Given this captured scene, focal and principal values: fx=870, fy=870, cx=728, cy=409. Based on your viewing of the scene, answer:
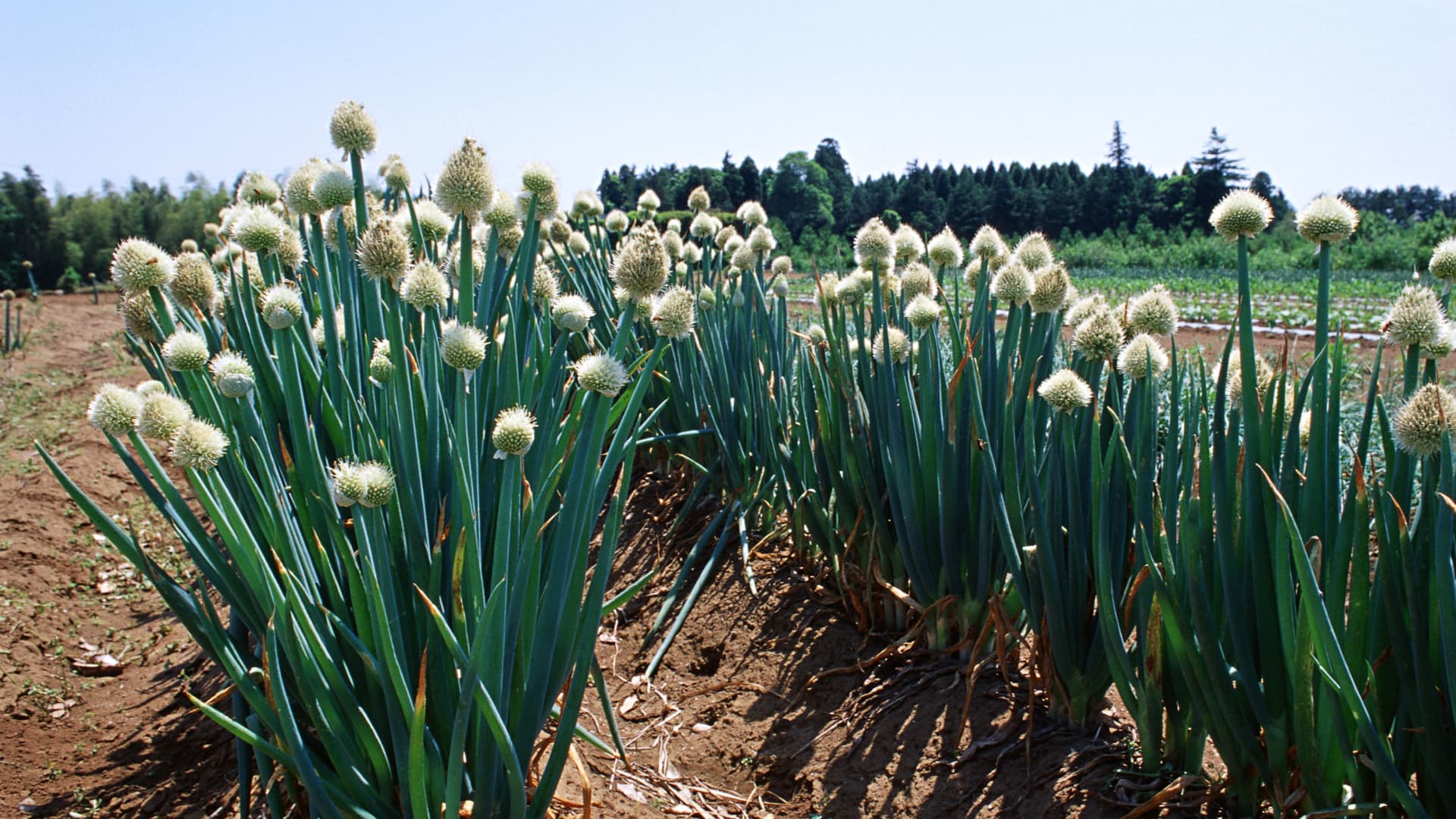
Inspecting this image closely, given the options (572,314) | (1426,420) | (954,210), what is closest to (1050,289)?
(1426,420)

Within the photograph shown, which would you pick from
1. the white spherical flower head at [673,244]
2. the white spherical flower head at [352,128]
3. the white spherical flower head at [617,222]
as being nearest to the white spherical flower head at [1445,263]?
the white spherical flower head at [352,128]

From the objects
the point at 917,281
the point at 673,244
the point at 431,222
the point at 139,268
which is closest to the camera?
the point at 139,268

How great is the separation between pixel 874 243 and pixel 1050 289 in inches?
26.5

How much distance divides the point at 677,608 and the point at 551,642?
168cm

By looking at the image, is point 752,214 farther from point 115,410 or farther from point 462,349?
point 115,410

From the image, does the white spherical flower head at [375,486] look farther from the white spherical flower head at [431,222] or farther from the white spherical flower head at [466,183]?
the white spherical flower head at [431,222]

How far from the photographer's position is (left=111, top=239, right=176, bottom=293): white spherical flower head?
1667 mm

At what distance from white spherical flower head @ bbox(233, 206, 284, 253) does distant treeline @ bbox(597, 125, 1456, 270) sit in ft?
93.2

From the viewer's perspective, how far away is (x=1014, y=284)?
6.94ft

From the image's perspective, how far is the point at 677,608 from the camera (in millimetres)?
3180

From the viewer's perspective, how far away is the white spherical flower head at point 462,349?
149 cm

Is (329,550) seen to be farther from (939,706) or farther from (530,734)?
(939,706)

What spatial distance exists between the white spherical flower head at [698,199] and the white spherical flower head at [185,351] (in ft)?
8.77

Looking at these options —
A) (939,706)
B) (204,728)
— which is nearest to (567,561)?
(939,706)
